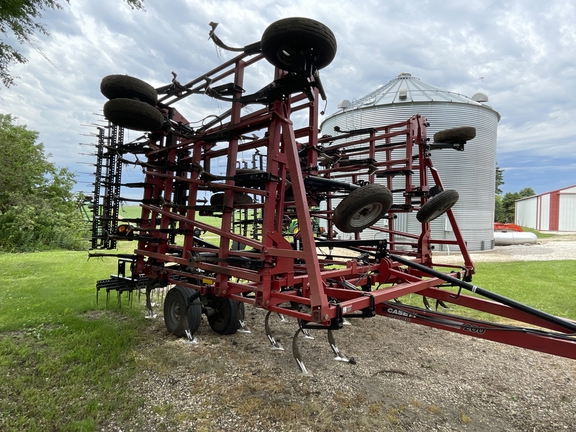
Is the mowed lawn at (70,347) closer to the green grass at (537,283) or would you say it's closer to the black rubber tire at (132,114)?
the green grass at (537,283)

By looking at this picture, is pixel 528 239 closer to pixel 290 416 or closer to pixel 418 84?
pixel 418 84

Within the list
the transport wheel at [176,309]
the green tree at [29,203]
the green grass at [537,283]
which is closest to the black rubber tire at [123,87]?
the transport wheel at [176,309]

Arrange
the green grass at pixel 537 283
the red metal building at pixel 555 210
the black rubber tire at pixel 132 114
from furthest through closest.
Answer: the red metal building at pixel 555 210 < the green grass at pixel 537 283 < the black rubber tire at pixel 132 114

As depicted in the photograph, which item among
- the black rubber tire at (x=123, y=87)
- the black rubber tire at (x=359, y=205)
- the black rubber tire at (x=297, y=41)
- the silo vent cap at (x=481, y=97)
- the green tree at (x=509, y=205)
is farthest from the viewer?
the green tree at (x=509, y=205)

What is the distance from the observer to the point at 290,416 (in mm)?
3078

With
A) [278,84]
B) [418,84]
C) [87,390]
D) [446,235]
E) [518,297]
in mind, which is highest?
[418,84]

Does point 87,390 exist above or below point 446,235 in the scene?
below

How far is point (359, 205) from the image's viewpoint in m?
3.20

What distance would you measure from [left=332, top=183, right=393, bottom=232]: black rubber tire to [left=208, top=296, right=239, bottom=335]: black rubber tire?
8.01 feet

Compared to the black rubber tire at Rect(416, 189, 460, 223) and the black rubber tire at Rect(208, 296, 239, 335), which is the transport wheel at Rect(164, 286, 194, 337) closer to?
the black rubber tire at Rect(208, 296, 239, 335)

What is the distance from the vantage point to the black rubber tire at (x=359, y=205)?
3.19m

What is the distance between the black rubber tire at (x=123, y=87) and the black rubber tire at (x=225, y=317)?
9.83 ft

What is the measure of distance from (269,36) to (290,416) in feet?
10.7

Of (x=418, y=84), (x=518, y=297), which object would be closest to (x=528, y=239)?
(x=418, y=84)
